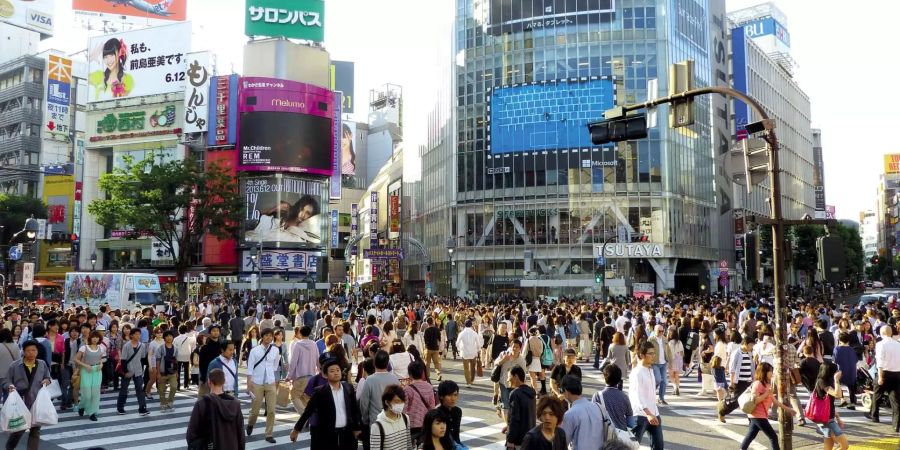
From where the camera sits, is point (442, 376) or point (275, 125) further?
point (275, 125)

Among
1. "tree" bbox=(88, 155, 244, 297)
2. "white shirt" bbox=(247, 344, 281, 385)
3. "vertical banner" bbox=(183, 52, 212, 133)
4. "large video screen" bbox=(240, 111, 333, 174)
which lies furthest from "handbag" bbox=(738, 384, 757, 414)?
"vertical banner" bbox=(183, 52, 212, 133)

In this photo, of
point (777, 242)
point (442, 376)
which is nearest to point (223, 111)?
point (442, 376)

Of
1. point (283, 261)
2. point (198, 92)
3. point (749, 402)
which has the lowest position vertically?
point (749, 402)

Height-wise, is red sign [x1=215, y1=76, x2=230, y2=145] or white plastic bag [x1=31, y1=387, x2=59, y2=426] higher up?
red sign [x1=215, y1=76, x2=230, y2=145]

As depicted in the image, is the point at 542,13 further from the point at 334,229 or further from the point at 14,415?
the point at 14,415

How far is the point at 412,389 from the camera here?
791 centimetres

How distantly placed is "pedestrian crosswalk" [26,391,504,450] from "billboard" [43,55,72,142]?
78927 millimetres

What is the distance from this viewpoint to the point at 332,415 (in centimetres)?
758

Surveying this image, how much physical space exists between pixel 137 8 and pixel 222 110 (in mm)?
29972

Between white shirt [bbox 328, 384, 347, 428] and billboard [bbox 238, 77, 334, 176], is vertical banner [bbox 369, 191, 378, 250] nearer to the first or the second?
billboard [bbox 238, 77, 334, 176]

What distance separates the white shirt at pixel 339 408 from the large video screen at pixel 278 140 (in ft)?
200

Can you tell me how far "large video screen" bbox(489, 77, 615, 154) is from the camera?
56469 millimetres

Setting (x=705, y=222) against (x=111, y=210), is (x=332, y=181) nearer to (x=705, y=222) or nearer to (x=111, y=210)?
(x=111, y=210)

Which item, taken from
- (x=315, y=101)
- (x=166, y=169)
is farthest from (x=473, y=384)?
(x=315, y=101)
